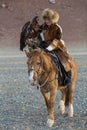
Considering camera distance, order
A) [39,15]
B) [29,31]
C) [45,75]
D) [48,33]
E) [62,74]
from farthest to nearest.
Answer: [39,15]
[62,74]
[48,33]
[29,31]
[45,75]

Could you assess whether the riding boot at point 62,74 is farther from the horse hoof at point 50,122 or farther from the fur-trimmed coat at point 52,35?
the horse hoof at point 50,122

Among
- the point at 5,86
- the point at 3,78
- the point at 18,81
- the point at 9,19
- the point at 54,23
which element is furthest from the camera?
the point at 9,19

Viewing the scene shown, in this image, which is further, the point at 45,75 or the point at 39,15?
the point at 39,15

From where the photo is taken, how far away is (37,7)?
178 feet

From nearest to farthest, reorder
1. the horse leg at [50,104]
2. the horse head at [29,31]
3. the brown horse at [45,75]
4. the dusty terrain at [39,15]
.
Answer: the brown horse at [45,75]
the horse leg at [50,104]
the horse head at [29,31]
the dusty terrain at [39,15]

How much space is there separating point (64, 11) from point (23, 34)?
4400 centimetres

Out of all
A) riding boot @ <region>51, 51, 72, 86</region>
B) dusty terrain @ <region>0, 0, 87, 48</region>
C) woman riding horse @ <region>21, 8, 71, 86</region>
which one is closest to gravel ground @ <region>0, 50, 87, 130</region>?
riding boot @ <region>51, 51, 72, 86</region>

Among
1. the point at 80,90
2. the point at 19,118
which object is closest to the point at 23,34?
the point at 19,118

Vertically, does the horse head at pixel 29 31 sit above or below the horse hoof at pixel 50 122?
above

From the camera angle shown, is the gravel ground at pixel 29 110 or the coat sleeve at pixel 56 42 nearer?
the gravel ground at pixel 29 110

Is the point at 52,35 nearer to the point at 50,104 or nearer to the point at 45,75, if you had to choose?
the point at 45,75

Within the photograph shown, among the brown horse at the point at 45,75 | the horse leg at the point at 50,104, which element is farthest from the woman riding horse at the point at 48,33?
the horse leg at the point at 50,104

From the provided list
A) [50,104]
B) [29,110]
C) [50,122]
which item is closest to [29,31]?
[50,104]

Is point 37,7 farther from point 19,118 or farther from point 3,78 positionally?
point 19,118
